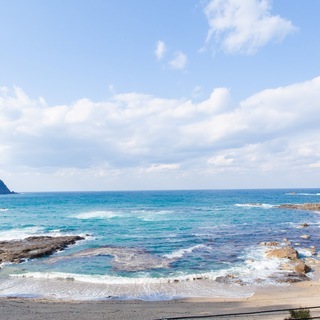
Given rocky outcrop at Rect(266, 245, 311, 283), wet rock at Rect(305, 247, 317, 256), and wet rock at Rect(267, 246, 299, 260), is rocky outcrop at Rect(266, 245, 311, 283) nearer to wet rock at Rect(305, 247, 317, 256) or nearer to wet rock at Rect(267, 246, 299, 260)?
wet rock at Rect(267, 246, 299, 260)

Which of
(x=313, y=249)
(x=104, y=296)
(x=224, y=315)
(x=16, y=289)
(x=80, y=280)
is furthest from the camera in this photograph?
(x=313, y=249)

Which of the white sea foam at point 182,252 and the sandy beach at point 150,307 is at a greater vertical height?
the white sea foam at point 182,252

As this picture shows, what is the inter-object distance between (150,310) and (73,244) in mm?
22808

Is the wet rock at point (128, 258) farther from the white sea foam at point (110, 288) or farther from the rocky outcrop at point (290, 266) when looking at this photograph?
the rocky outcrop at point (290, 266)

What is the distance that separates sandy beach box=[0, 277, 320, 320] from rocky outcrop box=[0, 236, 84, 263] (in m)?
12.3

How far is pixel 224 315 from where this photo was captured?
1571cm

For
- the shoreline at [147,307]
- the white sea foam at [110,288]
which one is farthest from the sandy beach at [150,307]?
the white sea foam at [110,288]

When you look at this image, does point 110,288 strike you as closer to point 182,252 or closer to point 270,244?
point 182,252

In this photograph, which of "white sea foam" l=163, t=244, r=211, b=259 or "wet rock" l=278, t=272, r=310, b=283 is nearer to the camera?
"wet rock" l=278, t=272, r=310, b=283

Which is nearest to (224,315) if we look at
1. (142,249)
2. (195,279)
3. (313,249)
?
(195,279)

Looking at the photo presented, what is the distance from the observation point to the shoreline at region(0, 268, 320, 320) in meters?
16.6

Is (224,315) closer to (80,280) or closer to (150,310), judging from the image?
(150,310)

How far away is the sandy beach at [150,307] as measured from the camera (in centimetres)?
1644

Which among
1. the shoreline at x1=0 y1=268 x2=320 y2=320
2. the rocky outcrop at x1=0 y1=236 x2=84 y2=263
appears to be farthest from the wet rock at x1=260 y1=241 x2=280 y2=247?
the rocky outcrop at x1=0 y1=236 x2=84 y2=263
